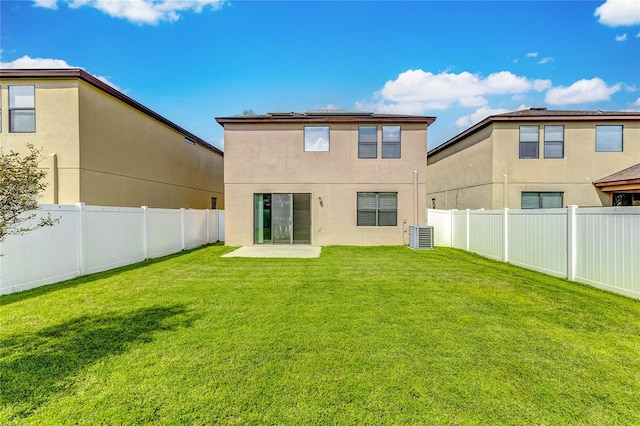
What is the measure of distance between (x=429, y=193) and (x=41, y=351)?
20700 millimetres

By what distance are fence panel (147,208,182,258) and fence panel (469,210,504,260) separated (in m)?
11.4

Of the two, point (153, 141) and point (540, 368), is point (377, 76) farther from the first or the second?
point (540, 368)

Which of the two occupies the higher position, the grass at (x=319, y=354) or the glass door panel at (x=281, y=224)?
the glass door panel at (x=281, y=224)

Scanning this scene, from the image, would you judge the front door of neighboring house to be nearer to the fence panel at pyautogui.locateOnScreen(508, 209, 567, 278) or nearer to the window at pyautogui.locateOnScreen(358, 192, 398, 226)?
the window at pyautogui.locateOnScreen(358, 192, 398, 226)

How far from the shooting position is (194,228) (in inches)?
504

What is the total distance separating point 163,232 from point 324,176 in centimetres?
664

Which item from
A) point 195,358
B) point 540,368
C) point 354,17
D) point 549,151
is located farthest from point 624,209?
point 354,17

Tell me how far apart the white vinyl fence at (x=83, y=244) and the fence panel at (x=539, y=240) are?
1144 cm

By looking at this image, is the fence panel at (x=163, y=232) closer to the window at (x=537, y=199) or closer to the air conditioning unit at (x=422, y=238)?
the air conditioning unit at (x=422, y=238)

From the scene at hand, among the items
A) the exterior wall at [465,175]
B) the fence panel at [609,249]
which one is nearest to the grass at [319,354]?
the fence panel at [609,249]

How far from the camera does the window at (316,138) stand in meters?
12.7

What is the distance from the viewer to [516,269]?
8148 millimetres

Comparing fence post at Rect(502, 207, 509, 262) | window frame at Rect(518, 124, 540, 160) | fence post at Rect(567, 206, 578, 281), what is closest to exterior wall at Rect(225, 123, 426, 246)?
fence post at Rect(502, 207, 509, 262)

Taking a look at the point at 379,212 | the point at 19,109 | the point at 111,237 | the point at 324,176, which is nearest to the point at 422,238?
the point at 379,212
